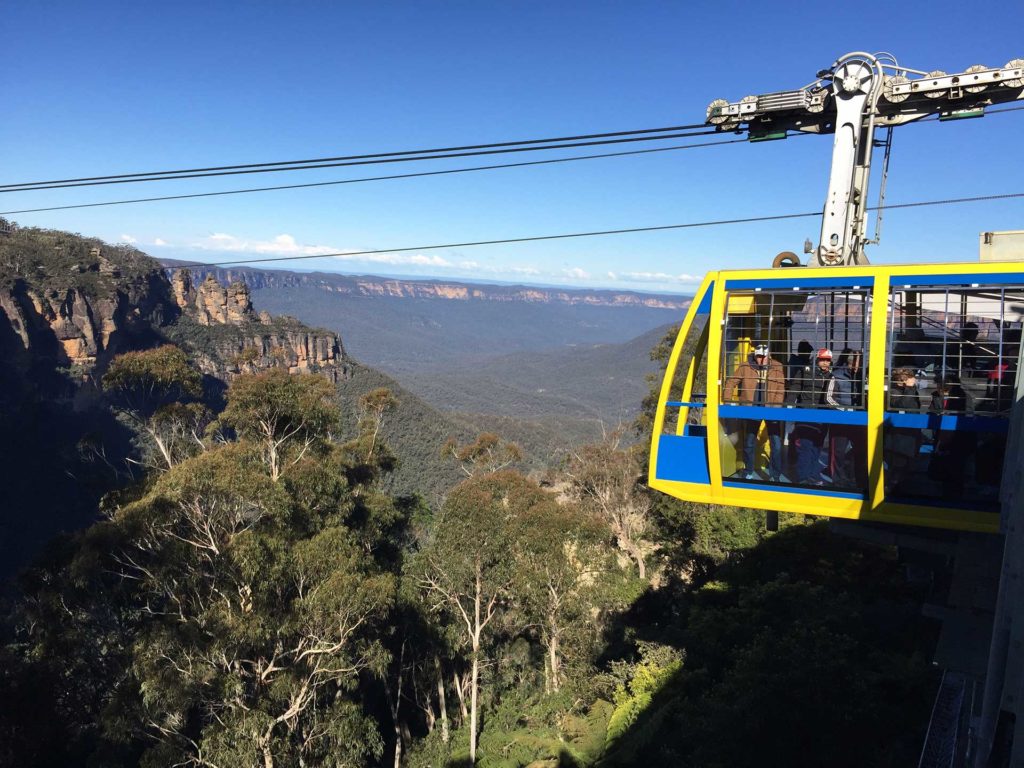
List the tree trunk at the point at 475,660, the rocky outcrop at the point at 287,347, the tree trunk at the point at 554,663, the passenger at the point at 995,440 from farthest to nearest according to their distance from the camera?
the rocky outcrop at the point at 287,347
the tree trunk at the point at 554,663
the tree trunk at the point at 475,660
the passenger at the point at 995,440

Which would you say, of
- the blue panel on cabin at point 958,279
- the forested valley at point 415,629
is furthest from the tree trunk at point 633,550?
the blue panel on cabin at point 958,279

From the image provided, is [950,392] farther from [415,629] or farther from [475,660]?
[415,629]

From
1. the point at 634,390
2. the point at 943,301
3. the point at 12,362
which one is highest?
the point at 943,301

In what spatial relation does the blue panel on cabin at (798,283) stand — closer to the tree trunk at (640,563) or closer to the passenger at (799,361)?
the passenger at (799,361)

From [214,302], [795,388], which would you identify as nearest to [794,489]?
[795,388]

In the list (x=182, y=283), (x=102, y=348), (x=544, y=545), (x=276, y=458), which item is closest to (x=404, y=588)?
(x=544, y=545)

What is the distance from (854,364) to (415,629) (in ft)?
49.4

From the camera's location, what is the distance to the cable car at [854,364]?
4551 millimetres

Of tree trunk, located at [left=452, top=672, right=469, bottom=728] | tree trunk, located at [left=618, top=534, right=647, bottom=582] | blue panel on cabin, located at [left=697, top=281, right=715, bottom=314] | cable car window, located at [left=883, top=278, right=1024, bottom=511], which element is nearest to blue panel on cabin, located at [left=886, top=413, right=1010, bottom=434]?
cable car window, located at [left=883, top=278, right=1024, bottom=511]

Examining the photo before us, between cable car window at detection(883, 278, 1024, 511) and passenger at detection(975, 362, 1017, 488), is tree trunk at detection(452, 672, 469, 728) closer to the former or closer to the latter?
cable car window at detection(883, 278, 1024, 511)

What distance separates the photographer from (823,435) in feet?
16.3

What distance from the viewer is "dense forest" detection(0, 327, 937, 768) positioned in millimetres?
8531

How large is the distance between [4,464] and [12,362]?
44.7 feet

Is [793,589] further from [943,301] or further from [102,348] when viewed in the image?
[102,348]
